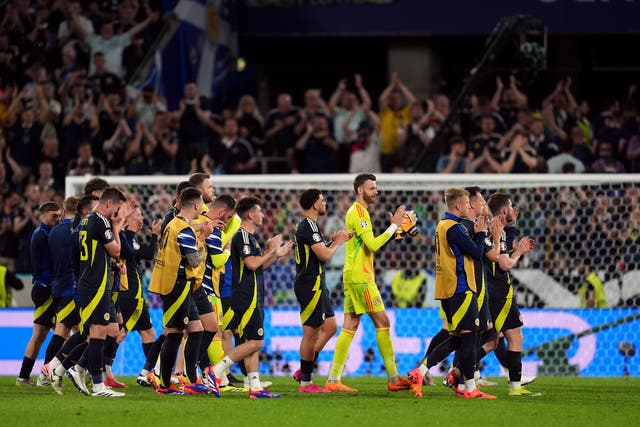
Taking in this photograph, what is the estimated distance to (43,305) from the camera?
42.5 ft

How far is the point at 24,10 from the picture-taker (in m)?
22.1

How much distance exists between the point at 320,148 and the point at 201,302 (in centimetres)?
747

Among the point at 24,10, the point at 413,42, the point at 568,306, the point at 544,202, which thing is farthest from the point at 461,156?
the point at 24,10

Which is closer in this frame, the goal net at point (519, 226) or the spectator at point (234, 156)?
the goal net at point (519, 226)

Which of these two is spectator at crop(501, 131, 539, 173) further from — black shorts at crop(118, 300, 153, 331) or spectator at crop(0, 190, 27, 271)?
spectator at crop(0, 190, 27, 271)

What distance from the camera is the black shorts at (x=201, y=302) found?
11555mm

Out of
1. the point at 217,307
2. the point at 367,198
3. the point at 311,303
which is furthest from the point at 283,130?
the point at 311,303

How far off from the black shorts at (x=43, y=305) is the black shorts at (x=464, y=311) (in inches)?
174

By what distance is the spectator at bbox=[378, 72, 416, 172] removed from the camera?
18953mm

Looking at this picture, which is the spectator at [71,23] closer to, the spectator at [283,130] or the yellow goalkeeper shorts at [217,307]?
the spectator at [283,130]

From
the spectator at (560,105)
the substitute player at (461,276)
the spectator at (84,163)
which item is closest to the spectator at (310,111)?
the spectator at (84,163)

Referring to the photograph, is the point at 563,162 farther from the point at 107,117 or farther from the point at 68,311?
the point at 68,311

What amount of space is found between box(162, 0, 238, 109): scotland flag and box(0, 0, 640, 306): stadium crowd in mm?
451

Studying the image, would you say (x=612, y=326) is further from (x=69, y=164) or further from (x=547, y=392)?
(x=69, y=164)
